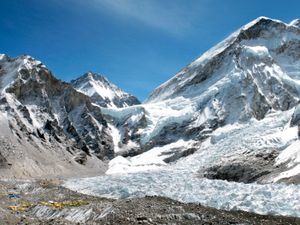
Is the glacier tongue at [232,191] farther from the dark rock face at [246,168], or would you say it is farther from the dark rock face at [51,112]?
the dark rock face at [51,112]

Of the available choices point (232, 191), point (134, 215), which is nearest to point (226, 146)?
point (232, 191)

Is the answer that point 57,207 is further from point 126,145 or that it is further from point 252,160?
point 126,145

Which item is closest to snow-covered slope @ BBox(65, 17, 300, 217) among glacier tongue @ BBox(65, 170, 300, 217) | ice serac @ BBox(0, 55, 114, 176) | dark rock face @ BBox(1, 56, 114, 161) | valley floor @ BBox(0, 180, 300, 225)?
glacier tongue @ BBox(65, 170, 300, 217)

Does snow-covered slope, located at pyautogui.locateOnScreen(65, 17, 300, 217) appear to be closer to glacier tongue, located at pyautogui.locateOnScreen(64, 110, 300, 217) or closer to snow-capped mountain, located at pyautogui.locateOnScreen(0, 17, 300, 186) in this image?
glacier tongue, located at pyautogui.locateOnScreen(64, 110, 300, 217)

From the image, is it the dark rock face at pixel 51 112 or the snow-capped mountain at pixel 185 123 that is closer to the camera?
the snow-capped mountain at pixel 185 123

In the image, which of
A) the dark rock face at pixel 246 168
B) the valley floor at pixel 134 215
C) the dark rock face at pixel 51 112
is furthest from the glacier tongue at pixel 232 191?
the dark rock face at pixel 51 112
